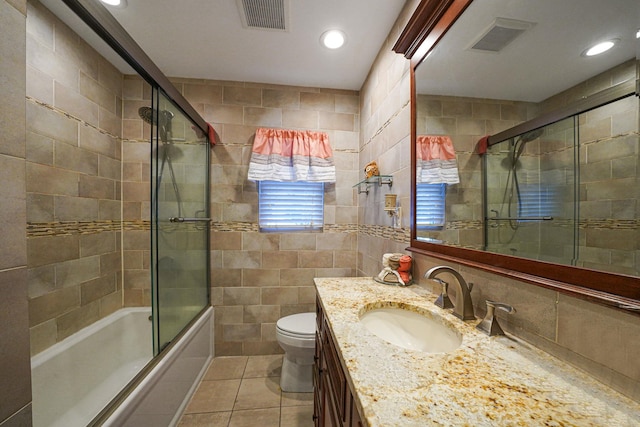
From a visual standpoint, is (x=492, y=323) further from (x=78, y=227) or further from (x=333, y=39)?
(x=78, y=227)

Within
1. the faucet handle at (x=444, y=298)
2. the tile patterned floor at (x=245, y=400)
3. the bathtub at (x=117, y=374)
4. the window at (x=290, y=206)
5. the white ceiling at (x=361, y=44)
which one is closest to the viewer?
Answer: the white ceiling at (x=361, y=44)

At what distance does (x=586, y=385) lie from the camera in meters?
0.51

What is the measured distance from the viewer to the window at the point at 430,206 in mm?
1115

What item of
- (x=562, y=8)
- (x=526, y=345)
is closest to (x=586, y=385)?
(x=526, y=345)

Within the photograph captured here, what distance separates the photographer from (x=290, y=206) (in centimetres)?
219

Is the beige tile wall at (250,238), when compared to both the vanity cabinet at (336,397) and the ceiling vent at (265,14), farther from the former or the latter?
the vanity cabinet at (336,397)

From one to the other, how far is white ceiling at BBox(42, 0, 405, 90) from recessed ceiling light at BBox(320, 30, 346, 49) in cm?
4

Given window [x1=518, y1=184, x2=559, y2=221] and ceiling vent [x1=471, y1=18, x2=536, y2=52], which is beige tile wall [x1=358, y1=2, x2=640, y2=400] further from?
ceiling vent [x1=471, y1=18, x2=536, y2=52]

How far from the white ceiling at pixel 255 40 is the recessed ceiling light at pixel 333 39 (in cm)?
4

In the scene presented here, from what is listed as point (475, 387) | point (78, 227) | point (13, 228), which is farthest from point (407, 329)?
point (78, 227)

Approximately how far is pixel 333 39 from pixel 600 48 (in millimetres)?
1469

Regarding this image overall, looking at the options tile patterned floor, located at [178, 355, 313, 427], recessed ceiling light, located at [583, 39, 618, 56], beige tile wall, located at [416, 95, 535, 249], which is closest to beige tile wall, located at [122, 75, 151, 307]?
tile patterned floor, located at [178, 355, 313, 427]

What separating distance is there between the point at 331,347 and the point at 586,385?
0.67 m

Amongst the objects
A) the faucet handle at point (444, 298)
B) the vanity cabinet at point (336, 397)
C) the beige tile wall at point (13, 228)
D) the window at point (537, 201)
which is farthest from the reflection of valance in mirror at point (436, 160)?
the beige tile wall at point (13, 228)
